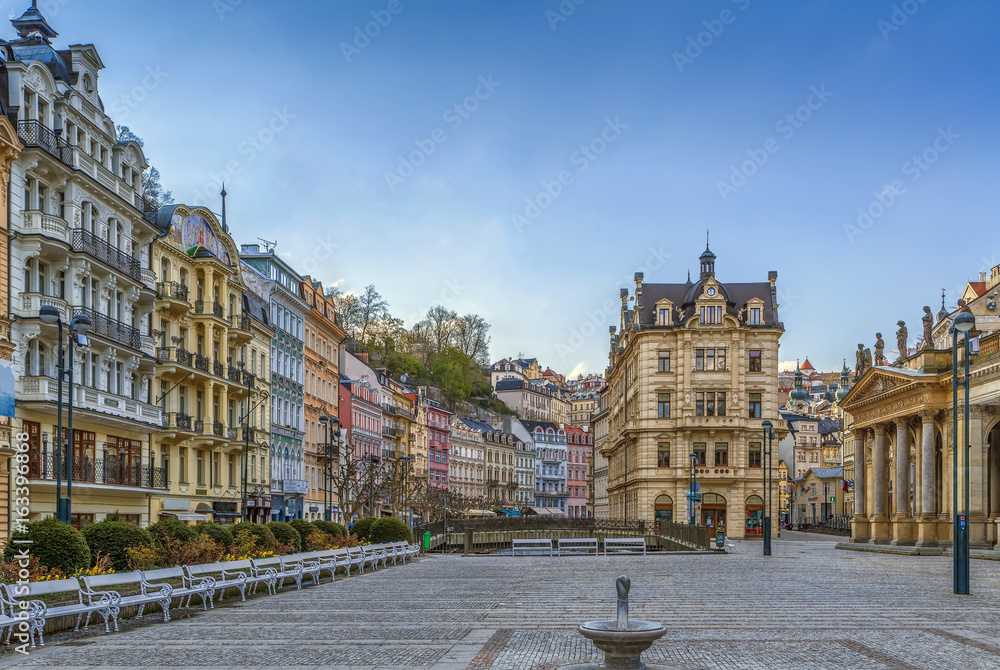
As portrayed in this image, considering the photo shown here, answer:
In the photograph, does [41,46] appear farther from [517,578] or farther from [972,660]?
[972,660]

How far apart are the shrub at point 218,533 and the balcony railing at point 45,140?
14.5 meters

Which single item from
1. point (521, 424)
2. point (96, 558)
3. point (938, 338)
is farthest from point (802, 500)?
point (96, 558)

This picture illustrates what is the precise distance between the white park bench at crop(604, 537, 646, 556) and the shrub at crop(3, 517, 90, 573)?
36468mm

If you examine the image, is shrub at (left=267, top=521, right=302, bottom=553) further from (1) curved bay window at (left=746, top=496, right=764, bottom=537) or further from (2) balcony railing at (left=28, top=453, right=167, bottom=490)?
(1) curved bay window at (left=746, top=496, right=764, bottom=537)

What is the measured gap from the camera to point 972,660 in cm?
1485

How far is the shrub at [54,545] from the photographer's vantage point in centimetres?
2034

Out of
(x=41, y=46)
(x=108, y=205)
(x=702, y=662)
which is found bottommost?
(x=702, y=662)

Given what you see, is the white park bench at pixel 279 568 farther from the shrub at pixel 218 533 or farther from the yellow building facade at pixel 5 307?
the yellow building facade at pixel 5 307

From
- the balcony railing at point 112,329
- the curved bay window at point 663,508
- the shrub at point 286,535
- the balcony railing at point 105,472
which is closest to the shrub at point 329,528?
the shrub at point 286,535

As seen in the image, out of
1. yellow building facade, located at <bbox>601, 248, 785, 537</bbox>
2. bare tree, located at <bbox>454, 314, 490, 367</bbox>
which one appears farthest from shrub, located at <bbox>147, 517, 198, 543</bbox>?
bare tree, located at <bbox>454, 314, 490, 367</bbox>

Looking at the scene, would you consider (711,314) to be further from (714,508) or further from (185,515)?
(185,515)

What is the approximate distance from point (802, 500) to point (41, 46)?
137 meters

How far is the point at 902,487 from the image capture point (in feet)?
196

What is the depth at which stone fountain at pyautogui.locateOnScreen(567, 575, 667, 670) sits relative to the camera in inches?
498
